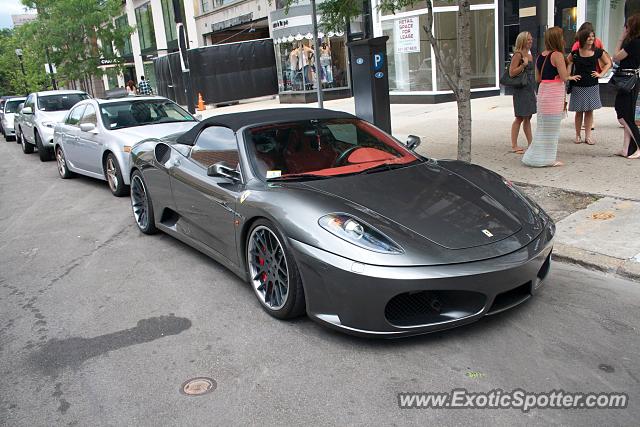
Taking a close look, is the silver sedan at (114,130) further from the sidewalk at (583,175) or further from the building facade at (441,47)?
the building facade at (441,47)

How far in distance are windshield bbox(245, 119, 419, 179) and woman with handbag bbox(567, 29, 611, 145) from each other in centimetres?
480

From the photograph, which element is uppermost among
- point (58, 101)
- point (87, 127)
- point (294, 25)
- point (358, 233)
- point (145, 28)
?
point (145, 28)

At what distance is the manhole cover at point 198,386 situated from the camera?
10.8 ft

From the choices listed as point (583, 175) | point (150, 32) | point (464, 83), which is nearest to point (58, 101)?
point (464, 83)

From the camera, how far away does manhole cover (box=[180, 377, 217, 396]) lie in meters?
3.29

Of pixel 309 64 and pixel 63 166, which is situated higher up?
pixel 309 64

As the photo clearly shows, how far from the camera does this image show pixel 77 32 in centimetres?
2450

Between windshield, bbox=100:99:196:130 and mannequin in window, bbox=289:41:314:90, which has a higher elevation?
mannequin in window, bbox=289:41:314:90

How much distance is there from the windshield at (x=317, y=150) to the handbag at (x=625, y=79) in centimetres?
445

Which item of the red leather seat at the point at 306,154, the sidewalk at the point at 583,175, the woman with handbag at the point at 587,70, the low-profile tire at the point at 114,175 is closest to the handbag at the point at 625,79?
the woman with handbag at the point at 587,70

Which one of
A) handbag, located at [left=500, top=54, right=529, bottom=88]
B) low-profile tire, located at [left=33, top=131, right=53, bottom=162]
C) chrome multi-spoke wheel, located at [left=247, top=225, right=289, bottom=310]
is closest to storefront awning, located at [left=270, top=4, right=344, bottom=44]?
low-profile tire, located at [left=33, top=131, right=53, bottom=162]

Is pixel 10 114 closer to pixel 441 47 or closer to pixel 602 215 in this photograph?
pixel 441 47

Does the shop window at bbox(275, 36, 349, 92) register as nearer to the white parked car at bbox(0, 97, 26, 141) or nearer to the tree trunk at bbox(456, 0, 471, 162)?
the white parked car at bbox(0, 97, 26, 141)

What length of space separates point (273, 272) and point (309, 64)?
1988 centimetres
